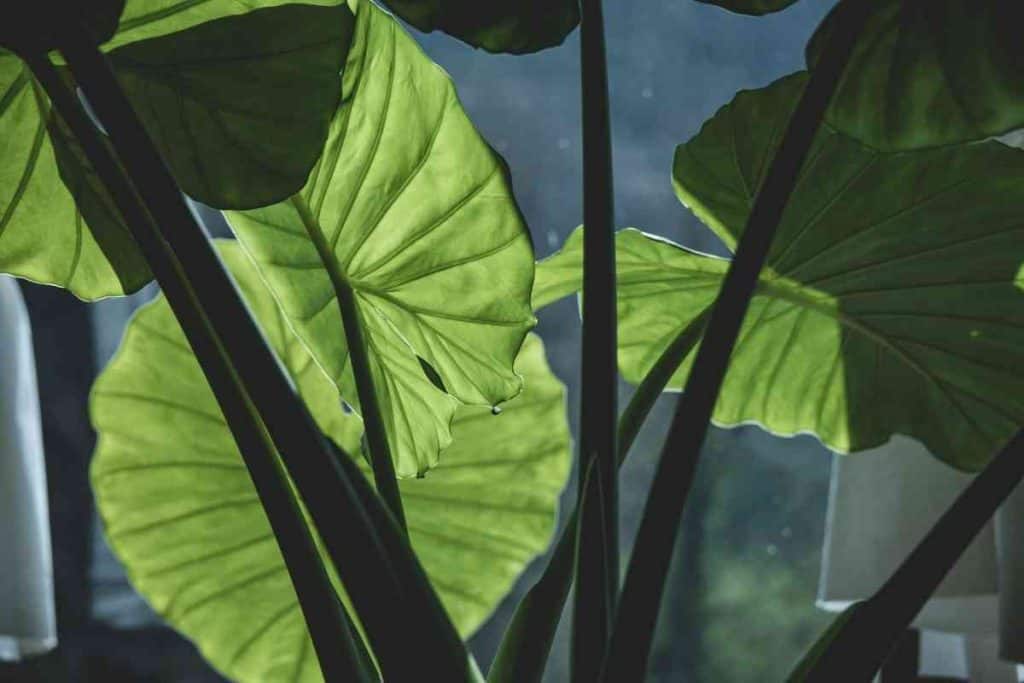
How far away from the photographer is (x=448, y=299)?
635mm

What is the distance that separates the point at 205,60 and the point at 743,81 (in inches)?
112

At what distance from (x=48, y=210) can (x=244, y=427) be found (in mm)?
288

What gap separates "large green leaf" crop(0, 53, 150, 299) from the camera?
22.3 inches

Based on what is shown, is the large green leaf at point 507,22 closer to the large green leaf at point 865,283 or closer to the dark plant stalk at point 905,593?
the large green leaf at point 865,283

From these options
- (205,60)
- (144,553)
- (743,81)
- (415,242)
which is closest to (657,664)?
(743,81)

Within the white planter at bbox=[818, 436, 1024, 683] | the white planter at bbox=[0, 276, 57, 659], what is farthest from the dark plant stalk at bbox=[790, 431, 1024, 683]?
the white planter at bbox=[0, 276, 57, 659]

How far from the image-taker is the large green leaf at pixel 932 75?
472 mm

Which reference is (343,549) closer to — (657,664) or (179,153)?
(179,153)

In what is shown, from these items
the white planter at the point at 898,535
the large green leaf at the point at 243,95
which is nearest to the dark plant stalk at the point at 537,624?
the large green leaf at the point at 243,95

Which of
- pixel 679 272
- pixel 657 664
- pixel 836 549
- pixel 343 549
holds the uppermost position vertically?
pixel 679 272

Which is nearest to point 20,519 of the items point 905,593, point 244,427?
point 244,427

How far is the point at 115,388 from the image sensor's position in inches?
34.1

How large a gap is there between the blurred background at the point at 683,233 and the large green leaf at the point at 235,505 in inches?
78.4

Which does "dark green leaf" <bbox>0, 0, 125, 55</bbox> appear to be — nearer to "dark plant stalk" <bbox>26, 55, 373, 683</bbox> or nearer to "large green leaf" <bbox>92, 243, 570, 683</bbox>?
"dark plant stalk" <bbox>26, 55, 373, 683</bbox>
